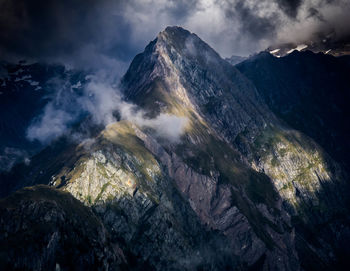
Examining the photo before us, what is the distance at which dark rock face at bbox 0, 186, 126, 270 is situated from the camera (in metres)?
149

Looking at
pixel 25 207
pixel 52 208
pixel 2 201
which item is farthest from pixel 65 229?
pixel 2 201

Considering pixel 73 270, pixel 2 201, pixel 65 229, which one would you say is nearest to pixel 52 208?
pixel 65 229

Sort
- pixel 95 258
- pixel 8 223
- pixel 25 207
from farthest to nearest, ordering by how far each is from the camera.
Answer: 1. pixel 95 258
2. pixel 25 207
3. pixel 8 223

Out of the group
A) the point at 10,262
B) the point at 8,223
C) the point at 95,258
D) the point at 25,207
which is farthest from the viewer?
the point at 95,258

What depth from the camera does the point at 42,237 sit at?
541ft

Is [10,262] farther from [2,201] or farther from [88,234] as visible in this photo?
[88,234]

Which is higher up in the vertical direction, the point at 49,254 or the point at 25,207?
the point at 25,207

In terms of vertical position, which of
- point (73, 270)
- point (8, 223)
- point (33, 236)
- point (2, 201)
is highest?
point (2, 201)

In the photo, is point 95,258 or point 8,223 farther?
point 95,258

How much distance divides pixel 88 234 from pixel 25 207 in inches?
1843

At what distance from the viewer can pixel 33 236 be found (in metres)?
161

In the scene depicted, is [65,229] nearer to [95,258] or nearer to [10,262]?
[95,258]

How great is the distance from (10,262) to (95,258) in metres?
63.3

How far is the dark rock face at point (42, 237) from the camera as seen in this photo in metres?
149
